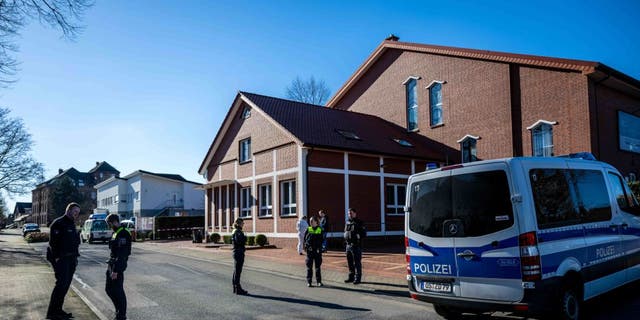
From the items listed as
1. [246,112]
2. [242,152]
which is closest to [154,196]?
[242,152]

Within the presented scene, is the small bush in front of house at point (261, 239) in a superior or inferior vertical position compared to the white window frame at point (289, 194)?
inferior

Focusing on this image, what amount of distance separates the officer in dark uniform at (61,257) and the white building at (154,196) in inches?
1878

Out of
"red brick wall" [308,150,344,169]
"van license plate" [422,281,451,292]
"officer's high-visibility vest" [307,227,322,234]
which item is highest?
"red brick wall" [308,150,344,169]

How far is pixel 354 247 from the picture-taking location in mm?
11336

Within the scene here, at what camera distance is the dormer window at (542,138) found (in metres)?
22.2

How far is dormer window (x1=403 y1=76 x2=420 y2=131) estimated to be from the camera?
92.9ft

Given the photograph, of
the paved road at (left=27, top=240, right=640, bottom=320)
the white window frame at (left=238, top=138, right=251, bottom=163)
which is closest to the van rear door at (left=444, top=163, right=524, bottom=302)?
the paved road at (left=27, top=240, right=640, bottom=320)

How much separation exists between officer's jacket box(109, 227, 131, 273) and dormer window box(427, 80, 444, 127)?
878 inches

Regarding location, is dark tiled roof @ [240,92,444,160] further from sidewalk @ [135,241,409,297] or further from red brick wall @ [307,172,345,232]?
sidewalk @ [135,241,409,297]

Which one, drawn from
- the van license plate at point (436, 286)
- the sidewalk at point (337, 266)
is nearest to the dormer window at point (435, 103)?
the sidewalk at point (337, 266)

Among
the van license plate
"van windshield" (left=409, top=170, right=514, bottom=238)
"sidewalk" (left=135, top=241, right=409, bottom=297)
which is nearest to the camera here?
"van windshield" (left=409, top=170, right=514, bottom=238)

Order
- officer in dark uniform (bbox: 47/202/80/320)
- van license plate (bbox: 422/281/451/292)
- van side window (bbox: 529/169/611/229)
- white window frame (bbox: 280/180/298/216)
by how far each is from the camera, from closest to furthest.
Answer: van side window (bbox: 529/169/611/229) → van license plate (bbox: 422/281/451/292) → officer in dark uniform (bbox: 47/202/80/320) → white window frame (bbox: 280/180/298/216)

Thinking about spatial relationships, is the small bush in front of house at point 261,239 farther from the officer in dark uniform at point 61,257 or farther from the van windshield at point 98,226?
the van windshield at point 98,226

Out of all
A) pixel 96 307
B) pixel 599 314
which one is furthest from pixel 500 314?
pixel 96 307
